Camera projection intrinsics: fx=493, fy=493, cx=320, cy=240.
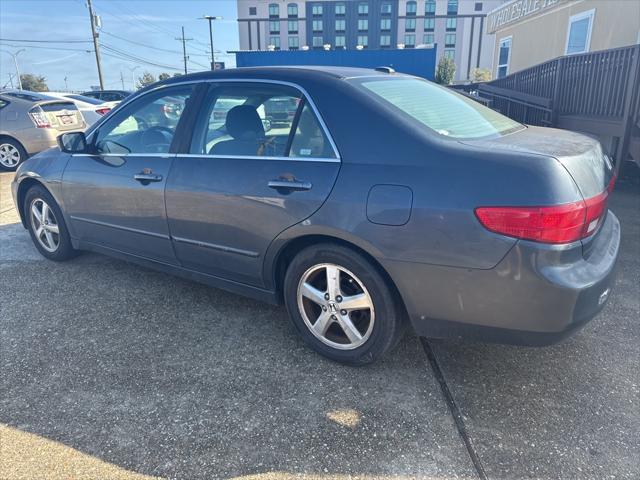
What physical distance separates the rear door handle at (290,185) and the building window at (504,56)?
17.8 m

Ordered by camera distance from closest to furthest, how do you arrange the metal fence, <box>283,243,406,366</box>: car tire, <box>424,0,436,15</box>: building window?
<box>283,243,406,366</box>: car tire
the metal fence
<box>424,0,436,15</box>: building window

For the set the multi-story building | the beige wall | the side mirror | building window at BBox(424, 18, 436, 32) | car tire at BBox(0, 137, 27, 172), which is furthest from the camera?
building window at BBox(424, 18, 436, 32)

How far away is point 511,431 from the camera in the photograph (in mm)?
2332

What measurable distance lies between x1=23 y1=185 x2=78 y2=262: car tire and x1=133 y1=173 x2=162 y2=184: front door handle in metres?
1.25

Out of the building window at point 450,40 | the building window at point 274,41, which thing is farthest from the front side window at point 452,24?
the building window at point 274,41

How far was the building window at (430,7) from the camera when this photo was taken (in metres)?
83.2

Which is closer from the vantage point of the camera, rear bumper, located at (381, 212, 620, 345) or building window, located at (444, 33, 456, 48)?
rear bumper, located at (381, 212, 620, 345)

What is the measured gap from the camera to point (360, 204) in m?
2.46

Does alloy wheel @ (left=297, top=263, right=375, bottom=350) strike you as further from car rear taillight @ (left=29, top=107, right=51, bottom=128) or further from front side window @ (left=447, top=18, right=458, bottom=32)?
front side window @ (left=447, top=18, right=458, bottom=32)

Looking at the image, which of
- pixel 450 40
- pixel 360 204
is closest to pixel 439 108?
pixel 360 204

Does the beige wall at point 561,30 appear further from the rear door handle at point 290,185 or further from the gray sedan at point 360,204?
the rear door handle at point 290,185

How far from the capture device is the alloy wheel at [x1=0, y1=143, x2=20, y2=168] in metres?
9.46

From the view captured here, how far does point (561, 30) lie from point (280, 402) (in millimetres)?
14957

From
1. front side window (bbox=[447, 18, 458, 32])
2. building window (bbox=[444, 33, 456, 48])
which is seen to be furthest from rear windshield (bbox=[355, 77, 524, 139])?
front side window (bbox=[447, 18, 458, 32])
